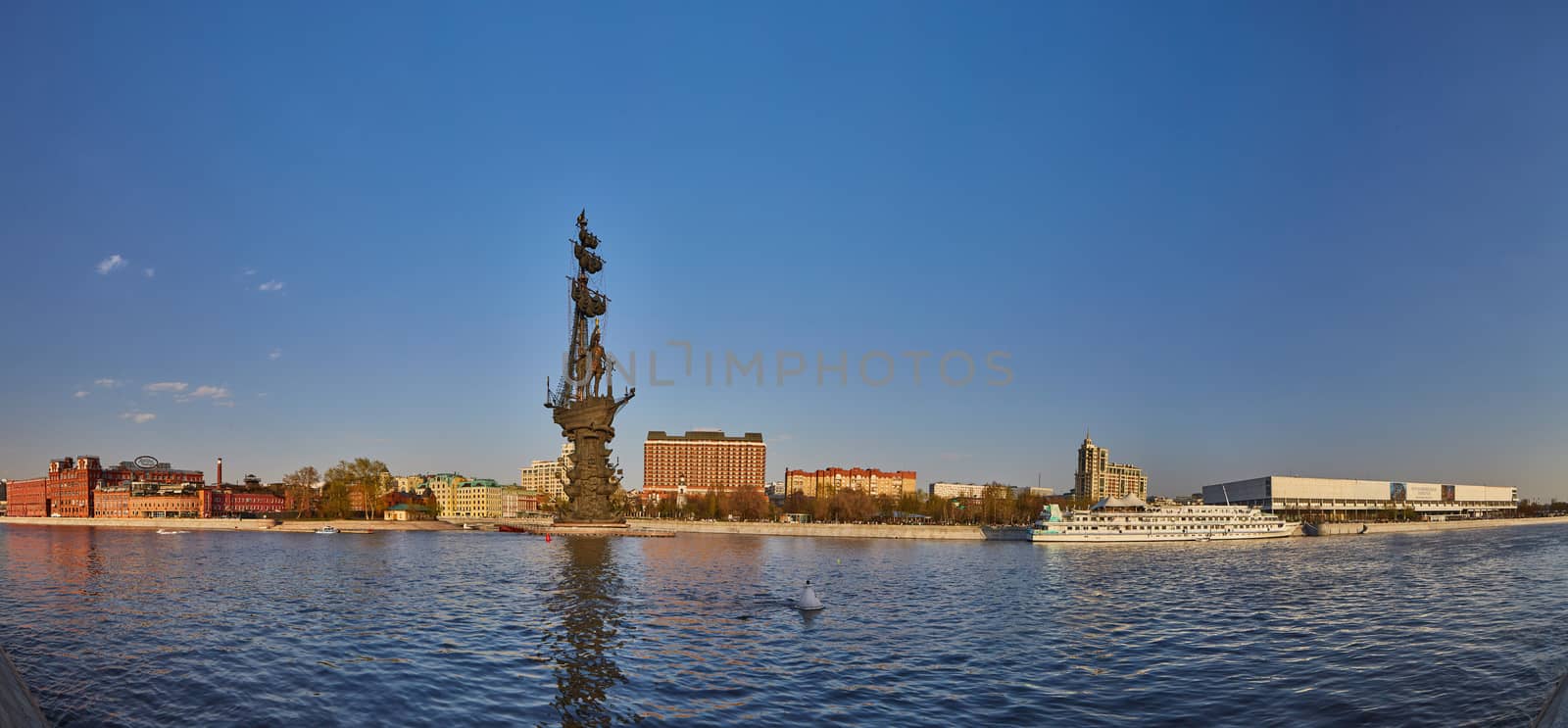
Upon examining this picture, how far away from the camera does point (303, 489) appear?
145 metres

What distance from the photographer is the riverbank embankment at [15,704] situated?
1288cm

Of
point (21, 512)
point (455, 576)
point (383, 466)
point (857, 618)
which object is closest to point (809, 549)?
point (455, 576)

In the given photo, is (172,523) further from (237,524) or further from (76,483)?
(76,483)

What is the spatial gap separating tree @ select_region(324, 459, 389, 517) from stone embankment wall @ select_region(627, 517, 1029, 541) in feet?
157

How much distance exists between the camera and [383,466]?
151m

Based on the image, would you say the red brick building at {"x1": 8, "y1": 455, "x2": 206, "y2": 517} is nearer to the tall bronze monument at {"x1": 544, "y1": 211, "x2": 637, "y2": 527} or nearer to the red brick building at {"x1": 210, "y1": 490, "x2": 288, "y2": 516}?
the red brick building at {"x1": 210, "y1": 490, "x2": 288, "y2": 516}

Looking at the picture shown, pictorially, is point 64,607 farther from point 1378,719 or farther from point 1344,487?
point 1344,487

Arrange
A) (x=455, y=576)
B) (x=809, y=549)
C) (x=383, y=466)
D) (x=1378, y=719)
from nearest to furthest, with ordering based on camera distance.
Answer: (x=1378, y=719) → (x=455, y=576) → (x=809, y=549) → (x=383, y=466)

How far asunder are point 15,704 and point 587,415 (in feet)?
260

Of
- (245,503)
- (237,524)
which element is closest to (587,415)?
(237,524)

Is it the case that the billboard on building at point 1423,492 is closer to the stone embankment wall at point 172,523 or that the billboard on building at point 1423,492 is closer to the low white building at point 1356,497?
the low white building at point 1356,497

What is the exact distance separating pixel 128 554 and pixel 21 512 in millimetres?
156047

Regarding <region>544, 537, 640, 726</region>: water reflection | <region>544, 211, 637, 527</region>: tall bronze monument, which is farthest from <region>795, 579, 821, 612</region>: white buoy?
<region>544, 211, 637, 527</region>: tall bronze monument

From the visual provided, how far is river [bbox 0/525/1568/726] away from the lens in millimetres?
17891
